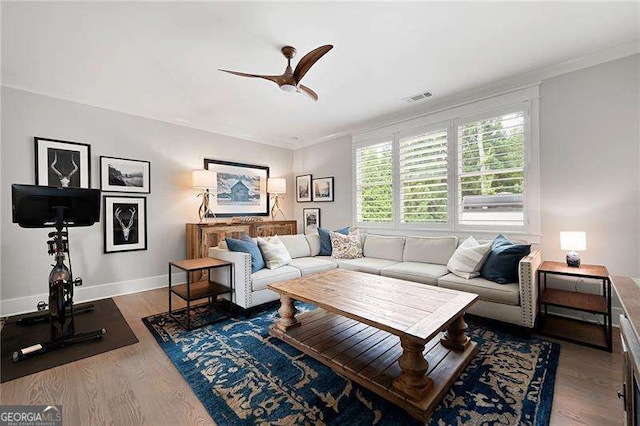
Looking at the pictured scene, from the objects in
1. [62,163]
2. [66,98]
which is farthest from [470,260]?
[66,98]

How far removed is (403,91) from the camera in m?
3.53

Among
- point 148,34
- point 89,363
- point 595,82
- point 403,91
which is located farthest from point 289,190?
point 595,82

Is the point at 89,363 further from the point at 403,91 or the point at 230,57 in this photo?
the point at 403,91

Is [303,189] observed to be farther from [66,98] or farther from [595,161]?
[595,161]

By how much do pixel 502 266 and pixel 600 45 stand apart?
7.57ft

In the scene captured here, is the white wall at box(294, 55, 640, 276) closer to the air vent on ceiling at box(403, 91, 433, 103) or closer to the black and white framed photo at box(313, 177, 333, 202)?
the air vent on ceiling at box(403, 91, 433, 103)

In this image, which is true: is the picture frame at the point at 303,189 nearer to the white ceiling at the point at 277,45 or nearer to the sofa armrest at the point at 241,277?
the white ceiling at the point at 277,45

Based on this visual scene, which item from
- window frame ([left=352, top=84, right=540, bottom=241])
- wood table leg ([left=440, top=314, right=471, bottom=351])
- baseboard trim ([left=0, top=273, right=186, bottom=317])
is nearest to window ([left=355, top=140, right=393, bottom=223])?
window frame ([left=352, top=84, right=540, bottom=241])

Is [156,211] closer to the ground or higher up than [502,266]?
higher up

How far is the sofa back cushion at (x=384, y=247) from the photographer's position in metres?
3.95

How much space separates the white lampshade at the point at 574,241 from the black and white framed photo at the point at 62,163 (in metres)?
5.62

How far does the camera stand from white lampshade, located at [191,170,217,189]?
4.24 metres

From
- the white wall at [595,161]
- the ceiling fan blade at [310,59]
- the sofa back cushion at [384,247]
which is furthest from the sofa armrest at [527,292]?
the ceiling fan blade at [310,59]

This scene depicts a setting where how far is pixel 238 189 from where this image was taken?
5137 millimetres
